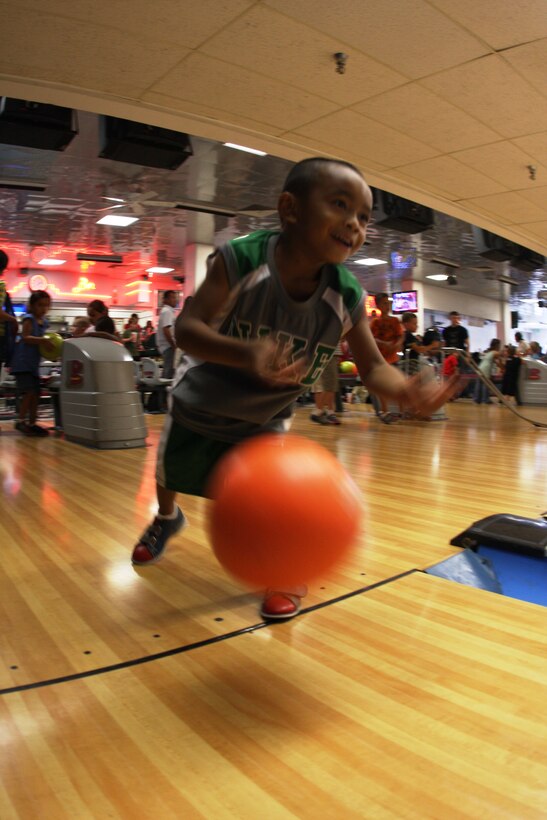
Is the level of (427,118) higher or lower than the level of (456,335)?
higher

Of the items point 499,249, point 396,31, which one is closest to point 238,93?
point 396,31

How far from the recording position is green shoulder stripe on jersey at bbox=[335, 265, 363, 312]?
1.51 meters

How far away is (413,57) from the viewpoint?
4.18 metres

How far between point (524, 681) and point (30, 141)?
5589mm

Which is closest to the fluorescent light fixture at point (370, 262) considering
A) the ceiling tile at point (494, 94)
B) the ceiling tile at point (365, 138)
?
the ceiling tile at point (365, 138)

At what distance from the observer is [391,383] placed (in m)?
1.46

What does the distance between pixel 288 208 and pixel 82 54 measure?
3622 mm

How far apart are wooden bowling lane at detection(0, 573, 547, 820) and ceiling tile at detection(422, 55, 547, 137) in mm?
4157

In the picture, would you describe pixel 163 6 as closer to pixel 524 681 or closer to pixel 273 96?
pixel 273 96

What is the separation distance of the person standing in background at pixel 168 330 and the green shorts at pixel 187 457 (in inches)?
213

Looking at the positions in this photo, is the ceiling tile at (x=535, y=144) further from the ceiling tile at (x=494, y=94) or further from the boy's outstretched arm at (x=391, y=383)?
the boy's outstretched arm at (x=391, y=383)

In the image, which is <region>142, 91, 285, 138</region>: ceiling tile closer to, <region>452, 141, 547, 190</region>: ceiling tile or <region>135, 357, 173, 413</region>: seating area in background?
<region>452, 141, 547, 190</region>: ceiling tile

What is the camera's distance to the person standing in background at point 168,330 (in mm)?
7195

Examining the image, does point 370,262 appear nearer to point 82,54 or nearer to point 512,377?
point 512,377
